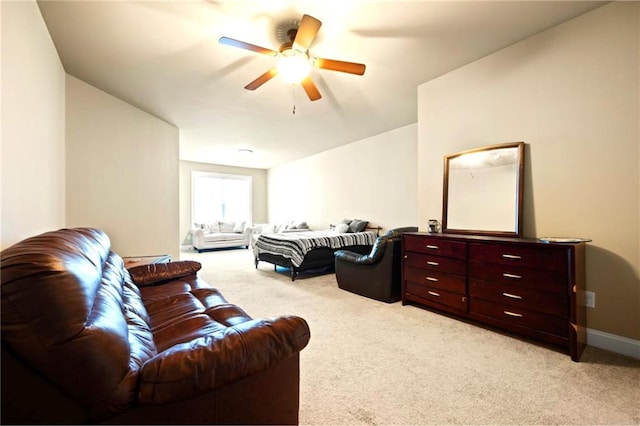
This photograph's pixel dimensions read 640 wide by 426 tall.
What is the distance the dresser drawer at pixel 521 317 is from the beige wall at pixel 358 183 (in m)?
2.76

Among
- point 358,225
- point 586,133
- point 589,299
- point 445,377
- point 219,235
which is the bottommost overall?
point 445,377

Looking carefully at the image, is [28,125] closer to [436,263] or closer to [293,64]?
[293,64]

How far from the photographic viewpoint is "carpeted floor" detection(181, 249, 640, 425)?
1497 mm

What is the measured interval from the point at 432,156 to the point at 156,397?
11.5 ft

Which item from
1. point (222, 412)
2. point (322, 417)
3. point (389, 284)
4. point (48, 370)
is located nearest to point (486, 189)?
point (389, 284)

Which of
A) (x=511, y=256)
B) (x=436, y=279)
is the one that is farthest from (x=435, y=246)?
(x=511, y=256)

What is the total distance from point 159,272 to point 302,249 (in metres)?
2.32

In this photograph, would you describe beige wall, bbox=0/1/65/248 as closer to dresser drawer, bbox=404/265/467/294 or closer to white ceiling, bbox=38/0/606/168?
white ceiling, bbox=38/0/606/168

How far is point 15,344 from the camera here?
0.72 metres

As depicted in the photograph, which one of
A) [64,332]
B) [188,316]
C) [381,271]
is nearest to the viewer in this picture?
[64,332]

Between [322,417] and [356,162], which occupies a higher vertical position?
[356,162]

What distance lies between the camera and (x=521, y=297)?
7.49ft

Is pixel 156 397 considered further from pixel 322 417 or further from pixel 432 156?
pixel 432 156

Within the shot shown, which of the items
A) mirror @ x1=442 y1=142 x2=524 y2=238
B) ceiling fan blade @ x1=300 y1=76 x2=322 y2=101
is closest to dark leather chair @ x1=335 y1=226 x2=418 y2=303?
mirror @ x1=442 y1=142 x2=524 y2=238
